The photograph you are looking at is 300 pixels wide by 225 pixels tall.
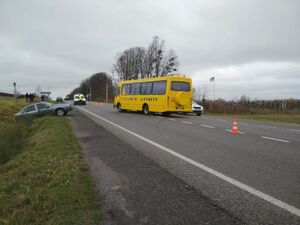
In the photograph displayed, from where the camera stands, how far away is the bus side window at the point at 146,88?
29.0 meters

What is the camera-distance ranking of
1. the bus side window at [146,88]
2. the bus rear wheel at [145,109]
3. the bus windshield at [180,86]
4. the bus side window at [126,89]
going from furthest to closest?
the bus side window at [126,89] < the bus rear wheel at [145,109] < the bus side window at [146,88] < the bus windshield at [180,86]

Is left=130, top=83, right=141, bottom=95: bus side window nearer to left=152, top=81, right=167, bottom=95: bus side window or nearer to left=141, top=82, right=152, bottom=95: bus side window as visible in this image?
left=141, top=82, right=152, bottom=95: bus side window

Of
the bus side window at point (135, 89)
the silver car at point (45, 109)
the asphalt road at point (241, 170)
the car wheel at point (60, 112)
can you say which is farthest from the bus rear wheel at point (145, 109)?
the asphalt road at point (241, 170)

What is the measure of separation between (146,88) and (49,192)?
929 inches

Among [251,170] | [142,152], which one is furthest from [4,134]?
[251,170]

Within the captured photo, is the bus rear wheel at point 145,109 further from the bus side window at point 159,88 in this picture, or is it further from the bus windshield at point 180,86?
the bus windshield at point 180,86

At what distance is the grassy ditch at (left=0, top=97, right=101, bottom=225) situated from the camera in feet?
16.4

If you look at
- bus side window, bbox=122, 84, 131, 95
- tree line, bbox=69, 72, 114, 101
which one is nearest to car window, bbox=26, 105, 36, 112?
bus side window, bbox=122, 84, 131, 95

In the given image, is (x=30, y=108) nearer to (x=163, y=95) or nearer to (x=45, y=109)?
(x=45, y=109)

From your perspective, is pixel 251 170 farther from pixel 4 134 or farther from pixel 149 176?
pixel 4 134

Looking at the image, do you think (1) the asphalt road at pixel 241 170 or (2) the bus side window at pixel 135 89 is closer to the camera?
(1) the asphalt road at pixel 241 170

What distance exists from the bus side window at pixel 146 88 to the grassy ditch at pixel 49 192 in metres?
19.3

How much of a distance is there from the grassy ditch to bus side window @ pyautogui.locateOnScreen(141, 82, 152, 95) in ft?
63.2

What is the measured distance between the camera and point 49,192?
20.4 feet
